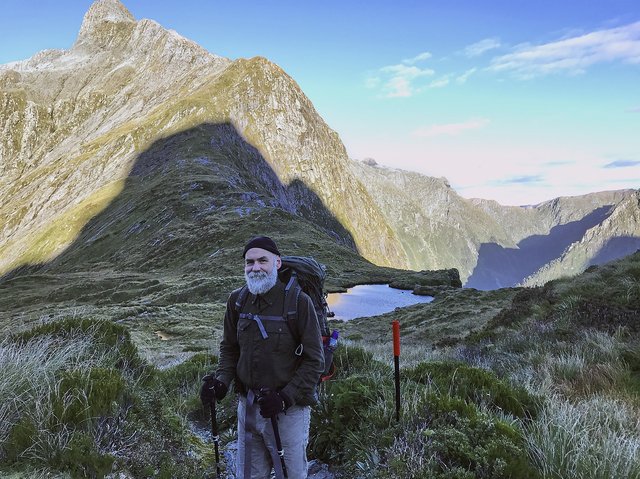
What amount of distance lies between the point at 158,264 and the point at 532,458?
73402 millimetres

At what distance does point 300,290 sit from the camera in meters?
5.03

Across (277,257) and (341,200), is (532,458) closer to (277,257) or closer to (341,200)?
(277,257)

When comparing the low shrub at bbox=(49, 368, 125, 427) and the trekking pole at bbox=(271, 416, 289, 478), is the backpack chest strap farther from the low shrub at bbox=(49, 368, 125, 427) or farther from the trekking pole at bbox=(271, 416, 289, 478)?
the low shrub at bbox=(49, 368, 125, 427)

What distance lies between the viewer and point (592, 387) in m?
6.63

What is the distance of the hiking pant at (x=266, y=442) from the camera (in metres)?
4.86

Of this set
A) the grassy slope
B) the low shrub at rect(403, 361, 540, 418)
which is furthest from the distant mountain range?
the low shrub at rect(403, 361, 540, 418)

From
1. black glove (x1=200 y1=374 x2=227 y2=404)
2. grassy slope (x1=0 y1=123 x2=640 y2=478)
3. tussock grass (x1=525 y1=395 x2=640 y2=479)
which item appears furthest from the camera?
black glove (x1=200 y1=374 x2=227 y2=404)

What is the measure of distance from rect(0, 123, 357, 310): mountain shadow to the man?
48.3 m

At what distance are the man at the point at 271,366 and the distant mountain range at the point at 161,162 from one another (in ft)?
195

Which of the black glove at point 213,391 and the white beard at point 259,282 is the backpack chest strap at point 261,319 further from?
the black glove at point 213,391

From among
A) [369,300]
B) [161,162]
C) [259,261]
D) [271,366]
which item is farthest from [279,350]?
[161,162]

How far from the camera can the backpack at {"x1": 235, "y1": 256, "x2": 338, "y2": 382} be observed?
4871 mm

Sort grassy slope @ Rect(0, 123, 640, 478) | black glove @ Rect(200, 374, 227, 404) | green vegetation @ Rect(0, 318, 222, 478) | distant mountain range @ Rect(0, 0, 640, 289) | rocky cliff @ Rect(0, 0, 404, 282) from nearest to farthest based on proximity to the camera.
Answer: green vegetation @ Rect(0, 318, 222, 478) → grassy slope @ Rect(0, 123, 640, 478) → black glove @ Rect(200, 374, 227, 404) → distant mountain range @ Rect(0, 0, 640, 289) → rocky cliff @ Rect(0, 0, 404, 282)

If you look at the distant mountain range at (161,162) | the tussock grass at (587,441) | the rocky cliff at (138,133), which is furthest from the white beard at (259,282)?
the rocky cliff at (138,133)
